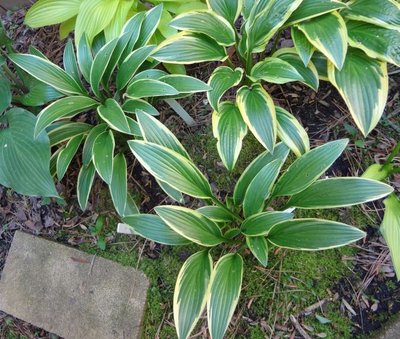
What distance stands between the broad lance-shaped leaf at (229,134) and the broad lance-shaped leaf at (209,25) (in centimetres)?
28

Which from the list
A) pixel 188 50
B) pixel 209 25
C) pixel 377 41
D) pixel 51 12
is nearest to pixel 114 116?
pixel 188 50

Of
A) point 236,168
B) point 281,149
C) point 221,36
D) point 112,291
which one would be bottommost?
point 112,291

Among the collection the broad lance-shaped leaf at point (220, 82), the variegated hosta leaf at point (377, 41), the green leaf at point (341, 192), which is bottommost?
the green leaf at point (341, 192)

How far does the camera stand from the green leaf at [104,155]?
1.53 meters

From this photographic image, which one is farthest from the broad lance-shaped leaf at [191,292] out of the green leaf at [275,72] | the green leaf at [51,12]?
the green leaf at [51,12]

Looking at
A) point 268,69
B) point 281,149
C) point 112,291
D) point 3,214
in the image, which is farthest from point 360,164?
point 3,214

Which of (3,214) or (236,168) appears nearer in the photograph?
(236,168)

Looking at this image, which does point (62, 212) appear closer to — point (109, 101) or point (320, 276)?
point (109, 101)

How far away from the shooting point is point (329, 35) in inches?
57.8

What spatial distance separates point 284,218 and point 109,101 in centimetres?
80

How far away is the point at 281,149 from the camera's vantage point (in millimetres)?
1498

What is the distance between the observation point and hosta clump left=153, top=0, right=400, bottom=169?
1.46 m

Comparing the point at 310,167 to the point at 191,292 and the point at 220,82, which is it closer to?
the point at 220,82

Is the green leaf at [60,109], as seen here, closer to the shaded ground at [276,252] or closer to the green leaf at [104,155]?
the green leaf at [104,155]
